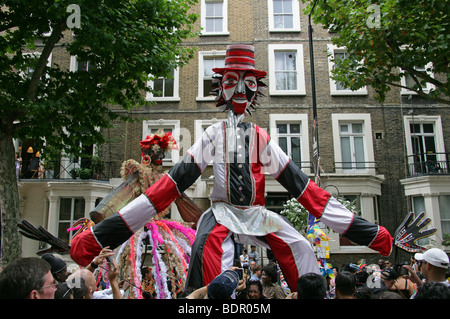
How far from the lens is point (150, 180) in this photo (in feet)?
18.7

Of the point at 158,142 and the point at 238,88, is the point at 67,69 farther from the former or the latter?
the point at 238,88

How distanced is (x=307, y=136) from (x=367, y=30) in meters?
7.12

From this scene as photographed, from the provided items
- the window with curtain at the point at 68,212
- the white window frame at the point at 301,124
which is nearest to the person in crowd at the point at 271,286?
the white window frame at the point at 301,124

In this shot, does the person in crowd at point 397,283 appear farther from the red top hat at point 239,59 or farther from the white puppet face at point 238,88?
the red top hat at point 239,59

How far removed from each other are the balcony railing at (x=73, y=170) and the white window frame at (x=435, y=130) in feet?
39.7

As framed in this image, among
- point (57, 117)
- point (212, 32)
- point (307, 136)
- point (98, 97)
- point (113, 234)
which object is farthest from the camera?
point (212, 32)

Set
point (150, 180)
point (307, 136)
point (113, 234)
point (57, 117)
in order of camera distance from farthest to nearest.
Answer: point (307, 136) → point (57, 117) → point (150, 180) → point (113, 234)

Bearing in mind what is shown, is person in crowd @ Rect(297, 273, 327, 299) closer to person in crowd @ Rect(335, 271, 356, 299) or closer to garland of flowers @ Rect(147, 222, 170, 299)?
person in crowd @ Rect(335, 271, 356, 299)

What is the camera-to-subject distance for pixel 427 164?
16422mm

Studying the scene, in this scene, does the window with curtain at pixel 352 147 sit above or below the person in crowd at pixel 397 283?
above

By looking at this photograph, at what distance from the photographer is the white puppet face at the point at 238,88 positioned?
13.4 ft

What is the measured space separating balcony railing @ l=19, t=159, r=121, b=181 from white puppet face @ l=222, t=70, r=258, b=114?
43.6ft

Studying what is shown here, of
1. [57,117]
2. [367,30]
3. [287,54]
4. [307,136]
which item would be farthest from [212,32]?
[57,117]
